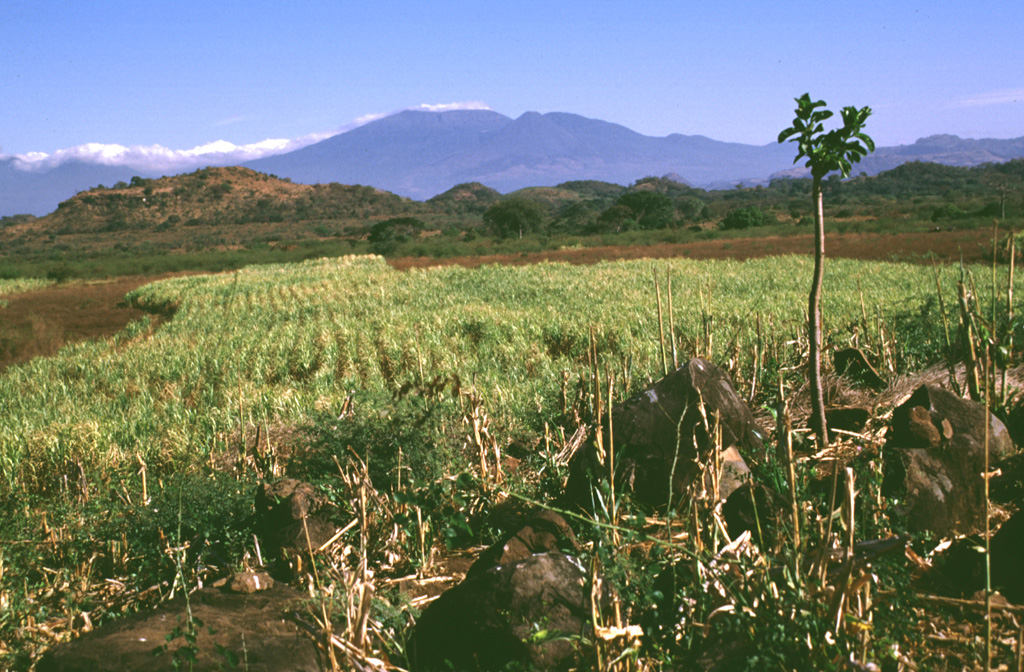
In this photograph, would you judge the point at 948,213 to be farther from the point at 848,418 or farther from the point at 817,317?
the point at 817,317

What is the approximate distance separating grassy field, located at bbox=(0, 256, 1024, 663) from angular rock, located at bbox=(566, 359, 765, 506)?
296mm

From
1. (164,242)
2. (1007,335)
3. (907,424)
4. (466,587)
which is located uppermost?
(164,242)

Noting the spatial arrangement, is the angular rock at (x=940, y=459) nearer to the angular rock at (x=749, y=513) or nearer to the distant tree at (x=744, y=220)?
the angular rock at (x=749, y=513)

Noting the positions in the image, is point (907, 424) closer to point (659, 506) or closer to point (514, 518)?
point (659, 506)

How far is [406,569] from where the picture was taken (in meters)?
3.09

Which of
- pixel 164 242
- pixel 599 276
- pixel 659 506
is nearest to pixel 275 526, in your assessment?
pixel 659 506

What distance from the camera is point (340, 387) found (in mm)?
6883

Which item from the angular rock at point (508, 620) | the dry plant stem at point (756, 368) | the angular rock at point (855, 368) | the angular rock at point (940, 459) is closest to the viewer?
the angular rock at point (508, 620)

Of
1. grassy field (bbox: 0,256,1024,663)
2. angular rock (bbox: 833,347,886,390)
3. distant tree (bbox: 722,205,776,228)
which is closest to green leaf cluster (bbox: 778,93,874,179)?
grassy field (bbox: 0,256,1024,663)

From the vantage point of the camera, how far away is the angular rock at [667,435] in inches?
122

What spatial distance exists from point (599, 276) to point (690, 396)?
14038 mm

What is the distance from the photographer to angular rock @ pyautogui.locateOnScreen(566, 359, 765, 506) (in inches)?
122

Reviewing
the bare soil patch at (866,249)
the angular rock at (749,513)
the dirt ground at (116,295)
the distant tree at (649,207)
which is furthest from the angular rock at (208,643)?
the distant tree at (649,207)

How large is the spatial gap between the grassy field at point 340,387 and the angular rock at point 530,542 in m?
0.19
